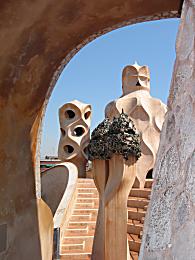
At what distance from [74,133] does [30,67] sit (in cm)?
966

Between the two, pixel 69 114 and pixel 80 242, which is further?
pixel 69 114

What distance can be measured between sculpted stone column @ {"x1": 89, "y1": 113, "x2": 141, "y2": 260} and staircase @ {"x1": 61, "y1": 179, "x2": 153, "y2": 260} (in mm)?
1249

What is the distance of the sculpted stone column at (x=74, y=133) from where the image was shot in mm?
11938

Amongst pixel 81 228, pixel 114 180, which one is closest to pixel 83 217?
pixel 81 228

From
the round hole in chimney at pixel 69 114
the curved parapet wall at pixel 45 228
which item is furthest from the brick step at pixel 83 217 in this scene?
the round hole in chimney at pixel 69 114

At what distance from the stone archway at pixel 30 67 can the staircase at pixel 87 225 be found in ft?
7.35

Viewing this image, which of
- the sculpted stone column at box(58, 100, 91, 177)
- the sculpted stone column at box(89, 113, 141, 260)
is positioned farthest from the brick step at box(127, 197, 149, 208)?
the sculpted stone column at box(58, 100, 91, 177)

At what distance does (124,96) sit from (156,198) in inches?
388

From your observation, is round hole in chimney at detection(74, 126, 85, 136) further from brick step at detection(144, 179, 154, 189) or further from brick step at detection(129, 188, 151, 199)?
brick step at detection(129, 188, 151, 199)

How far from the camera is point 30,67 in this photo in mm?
2521

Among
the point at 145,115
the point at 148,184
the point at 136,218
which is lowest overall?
the point at 136,218

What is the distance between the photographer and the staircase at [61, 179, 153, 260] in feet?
16.0

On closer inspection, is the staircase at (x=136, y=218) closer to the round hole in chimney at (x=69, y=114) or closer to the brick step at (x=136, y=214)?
the brick step at (x=136, y=214)

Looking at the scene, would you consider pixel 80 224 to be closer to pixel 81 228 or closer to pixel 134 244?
pixel 81 228
